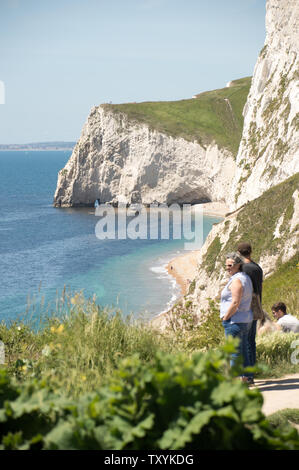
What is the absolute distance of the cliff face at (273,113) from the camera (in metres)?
47.7

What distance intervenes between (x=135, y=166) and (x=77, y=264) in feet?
132

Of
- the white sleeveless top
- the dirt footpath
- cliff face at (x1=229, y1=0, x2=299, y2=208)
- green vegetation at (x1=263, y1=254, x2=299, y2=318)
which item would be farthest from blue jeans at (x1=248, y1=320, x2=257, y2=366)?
cliff face at (x1=229, y1=0, x2=299, y2=208)

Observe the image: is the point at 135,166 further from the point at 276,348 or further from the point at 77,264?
the point at 276,348

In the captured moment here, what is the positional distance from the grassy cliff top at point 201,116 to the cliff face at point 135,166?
2.17 m

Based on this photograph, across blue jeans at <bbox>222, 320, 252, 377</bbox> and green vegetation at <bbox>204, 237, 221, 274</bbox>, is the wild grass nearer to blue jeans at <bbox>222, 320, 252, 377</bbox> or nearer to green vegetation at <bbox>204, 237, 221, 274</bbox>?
blue jeans at <bbox>222, 320, 252, 377</bbox>

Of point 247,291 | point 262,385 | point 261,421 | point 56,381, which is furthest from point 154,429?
point 262,385

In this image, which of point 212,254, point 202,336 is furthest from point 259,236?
point 202,336

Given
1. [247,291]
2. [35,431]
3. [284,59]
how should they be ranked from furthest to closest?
1. [284,59]
2. [247,291]
3. [35,431]

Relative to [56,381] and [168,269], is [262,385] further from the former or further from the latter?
[168,269]

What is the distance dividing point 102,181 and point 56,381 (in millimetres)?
85790

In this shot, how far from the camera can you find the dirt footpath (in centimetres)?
669

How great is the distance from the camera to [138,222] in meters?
75.9

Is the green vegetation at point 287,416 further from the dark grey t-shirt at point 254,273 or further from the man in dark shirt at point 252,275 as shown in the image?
the dark grey t-shirt at point 254,273

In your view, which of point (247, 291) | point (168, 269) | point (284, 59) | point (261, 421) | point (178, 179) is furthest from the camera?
point (178, 179)
